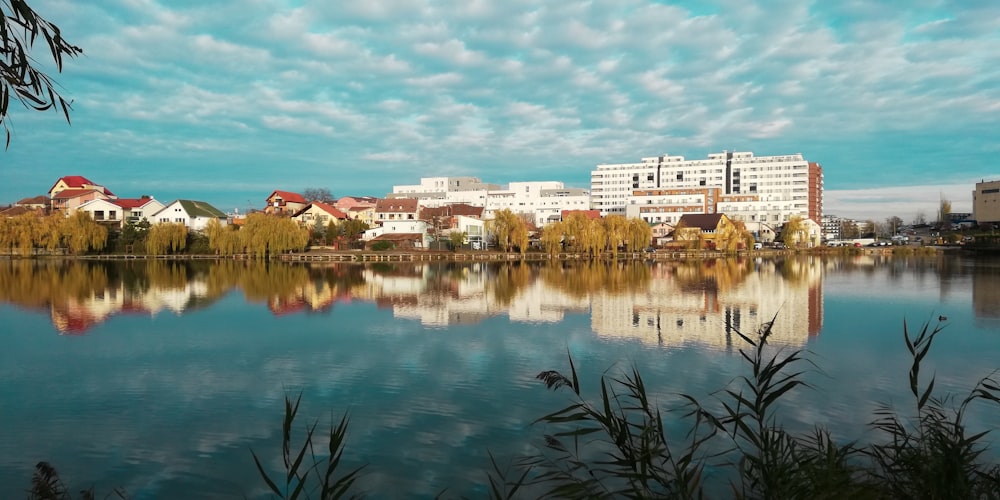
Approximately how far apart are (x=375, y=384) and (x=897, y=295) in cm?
2025

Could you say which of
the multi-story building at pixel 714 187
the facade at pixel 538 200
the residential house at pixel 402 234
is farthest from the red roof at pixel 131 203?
the multi-story building at pixel 714 187

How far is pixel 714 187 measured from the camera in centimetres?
8369

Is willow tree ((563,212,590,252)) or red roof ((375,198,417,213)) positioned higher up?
red roof ((375,198,417,213))

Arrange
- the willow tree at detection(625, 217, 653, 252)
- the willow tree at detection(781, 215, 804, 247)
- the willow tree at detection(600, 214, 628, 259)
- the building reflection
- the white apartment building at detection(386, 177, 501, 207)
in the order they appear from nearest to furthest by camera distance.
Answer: the building reflection < the willow tree at detection(600, 214, 628, 259) < the willow tree at detection(625, 217, 653, 252) < the willow tree at detection(781, 215, 804, 247) < the white apartment building at detection(386, 177, 501, 207)

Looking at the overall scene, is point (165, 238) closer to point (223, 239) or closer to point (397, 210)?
point (223, 239)

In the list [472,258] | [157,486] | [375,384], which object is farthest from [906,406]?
[472,258]

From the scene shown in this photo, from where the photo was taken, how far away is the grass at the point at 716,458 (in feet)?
11.3

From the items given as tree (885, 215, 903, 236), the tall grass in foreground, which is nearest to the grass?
the tall grass in foreground

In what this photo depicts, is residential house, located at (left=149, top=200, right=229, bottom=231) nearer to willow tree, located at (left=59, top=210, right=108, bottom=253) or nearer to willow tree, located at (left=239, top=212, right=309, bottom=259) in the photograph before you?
willow tree, located at (left=59, top=210, right=108, bottom=253)

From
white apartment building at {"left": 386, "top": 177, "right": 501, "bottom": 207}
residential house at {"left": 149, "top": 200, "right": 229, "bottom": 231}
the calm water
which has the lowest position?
the calm water

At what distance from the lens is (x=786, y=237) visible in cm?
6019

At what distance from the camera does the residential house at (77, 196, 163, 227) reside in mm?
51938

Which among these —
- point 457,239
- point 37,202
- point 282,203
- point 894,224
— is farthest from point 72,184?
point 894,224

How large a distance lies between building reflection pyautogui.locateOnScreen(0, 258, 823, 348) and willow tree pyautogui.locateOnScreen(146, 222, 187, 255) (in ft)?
41.1
